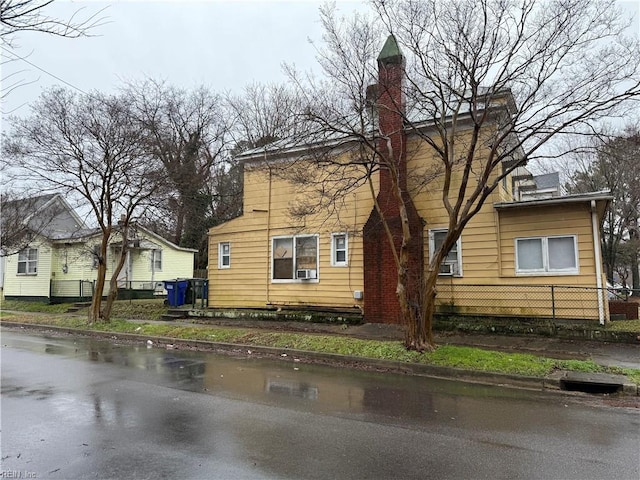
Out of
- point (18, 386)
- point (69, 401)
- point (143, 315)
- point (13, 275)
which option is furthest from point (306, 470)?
point (13, 275)

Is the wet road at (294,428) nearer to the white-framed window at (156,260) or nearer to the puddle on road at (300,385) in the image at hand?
the puddle on road at (300,385)

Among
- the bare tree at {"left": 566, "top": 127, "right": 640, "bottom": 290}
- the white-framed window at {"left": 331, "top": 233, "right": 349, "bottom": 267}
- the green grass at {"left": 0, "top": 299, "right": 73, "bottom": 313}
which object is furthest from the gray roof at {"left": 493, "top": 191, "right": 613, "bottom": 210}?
the green grass at {"left": 0, "top": 299, "right": 73, "bottom": 313}

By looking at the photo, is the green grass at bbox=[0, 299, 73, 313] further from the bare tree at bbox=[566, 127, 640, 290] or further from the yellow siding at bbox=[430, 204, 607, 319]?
the bare tree at bbox=[566, 127, 640, 290]

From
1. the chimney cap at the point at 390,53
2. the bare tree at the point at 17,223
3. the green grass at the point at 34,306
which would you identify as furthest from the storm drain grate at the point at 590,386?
the green grass at the point at 34,306

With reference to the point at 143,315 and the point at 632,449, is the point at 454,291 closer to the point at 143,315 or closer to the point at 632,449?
the point at 632,449

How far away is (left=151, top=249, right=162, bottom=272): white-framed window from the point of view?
30.1 metres

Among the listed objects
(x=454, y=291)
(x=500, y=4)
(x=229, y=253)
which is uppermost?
(x=500, y=4)

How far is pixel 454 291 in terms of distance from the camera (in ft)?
44.5

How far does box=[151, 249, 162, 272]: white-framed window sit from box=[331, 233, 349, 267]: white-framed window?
18297mm

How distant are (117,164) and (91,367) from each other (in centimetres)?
877

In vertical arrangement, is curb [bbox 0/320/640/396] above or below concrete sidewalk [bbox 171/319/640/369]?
below

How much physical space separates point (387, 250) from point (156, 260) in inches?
824

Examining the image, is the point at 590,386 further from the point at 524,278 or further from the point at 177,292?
the point at 177,292

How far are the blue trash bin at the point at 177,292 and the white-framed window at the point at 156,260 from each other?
458 inches
